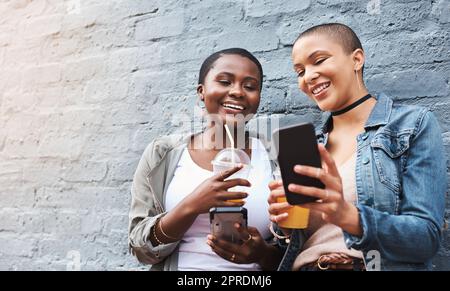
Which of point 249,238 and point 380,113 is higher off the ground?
point 380,113

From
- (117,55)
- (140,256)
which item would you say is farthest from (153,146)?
(117,55)

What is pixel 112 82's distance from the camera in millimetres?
2250

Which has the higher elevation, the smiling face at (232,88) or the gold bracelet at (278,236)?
the smiling face at (232,88)

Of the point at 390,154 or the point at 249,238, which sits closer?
the point at 390,154

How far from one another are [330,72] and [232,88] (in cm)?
35

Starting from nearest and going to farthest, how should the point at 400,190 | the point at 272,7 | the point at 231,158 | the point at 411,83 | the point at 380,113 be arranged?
the point at 400,190 → the point at 380,113 → the point at 231,158 → the point at 411,83 → the point at 272,7

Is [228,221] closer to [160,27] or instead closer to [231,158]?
[231,158]

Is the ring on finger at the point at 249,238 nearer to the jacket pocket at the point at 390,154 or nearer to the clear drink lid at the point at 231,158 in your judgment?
the clear drink lid at the point at 231,158

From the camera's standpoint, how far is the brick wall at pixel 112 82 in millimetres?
1811

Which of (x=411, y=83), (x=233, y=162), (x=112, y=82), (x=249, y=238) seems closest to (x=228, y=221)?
(x=249, y=238)

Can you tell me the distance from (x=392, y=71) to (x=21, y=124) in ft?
5.62

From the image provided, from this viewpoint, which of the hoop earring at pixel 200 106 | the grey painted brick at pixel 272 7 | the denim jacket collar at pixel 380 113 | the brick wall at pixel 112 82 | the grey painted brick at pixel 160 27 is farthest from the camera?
the grey painted brick at pixel 160 27

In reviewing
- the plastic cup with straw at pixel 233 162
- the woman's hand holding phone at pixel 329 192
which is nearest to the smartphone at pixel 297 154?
the woman's hand holding phone at pixel 329 192

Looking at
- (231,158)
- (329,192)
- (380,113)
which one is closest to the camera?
(329,192)
